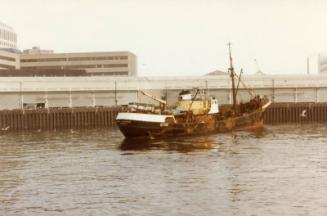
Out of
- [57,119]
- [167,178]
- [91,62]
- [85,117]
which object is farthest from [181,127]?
[91,62]

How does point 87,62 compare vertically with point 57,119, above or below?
above

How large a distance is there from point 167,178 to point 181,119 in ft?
89.8

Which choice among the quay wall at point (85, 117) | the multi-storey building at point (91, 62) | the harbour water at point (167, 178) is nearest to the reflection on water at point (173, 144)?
the harbour water at point (167, 178)

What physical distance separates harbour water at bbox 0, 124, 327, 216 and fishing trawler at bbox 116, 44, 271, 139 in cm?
359

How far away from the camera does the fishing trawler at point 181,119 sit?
181 ft

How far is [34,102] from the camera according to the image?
9281cm

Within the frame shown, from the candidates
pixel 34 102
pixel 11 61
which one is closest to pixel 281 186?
pixel 34 102

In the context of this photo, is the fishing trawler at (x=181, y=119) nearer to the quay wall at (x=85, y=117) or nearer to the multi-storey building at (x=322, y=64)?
the quay wall at (x=85, y=117)

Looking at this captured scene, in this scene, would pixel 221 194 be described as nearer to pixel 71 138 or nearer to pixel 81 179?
pixel 81 179

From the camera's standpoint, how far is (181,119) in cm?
5859

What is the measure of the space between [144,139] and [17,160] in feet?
56.9

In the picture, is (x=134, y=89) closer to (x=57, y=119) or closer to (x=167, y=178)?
(x=57, y=119)

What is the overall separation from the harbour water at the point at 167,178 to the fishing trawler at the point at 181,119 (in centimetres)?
359

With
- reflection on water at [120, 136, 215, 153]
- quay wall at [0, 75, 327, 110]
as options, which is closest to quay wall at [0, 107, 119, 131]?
quay wall at [0, 75, 327, 110]
